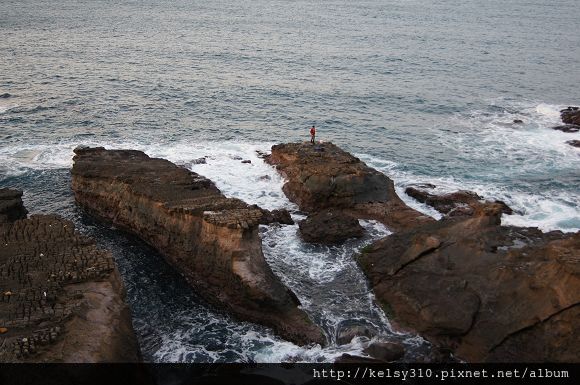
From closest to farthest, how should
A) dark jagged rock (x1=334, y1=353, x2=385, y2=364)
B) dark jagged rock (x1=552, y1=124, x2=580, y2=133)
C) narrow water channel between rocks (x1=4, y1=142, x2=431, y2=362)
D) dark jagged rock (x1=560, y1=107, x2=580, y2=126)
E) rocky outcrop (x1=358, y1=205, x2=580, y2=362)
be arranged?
rocky outcrop (x1=358, y1=205, x2=580, y2=362)
dark jagged rock (x1=334, y1=353, x2=385, y2=364)
narrow water channel between rocks (x1=4, y1=142, x2=431, y2=362)
dark jagged rock (x1=552, y1=124, x2=580, y2=133)
dark jagged rock (x1=560, y1=107, x2=580, y2=126)

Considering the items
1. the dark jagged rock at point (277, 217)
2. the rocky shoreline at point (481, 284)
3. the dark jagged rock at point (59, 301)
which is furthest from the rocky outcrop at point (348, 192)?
the dark jagged rock at point (59, 301)

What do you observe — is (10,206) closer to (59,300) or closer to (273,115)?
(59,300)

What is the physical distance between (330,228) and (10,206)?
17432 millimetres

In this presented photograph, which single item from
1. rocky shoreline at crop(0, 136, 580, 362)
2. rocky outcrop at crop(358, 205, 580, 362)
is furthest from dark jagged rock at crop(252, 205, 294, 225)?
rocky outcrop at crop(358, 205, 580, 362)

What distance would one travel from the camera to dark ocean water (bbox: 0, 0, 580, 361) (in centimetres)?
2564

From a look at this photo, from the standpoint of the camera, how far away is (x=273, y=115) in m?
52.9

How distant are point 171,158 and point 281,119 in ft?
47.2

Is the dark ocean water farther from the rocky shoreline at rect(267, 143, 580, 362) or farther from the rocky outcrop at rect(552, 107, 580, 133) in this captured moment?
the rocky shoreline at rect(267, 143, 580, 362)

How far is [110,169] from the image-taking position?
3309cm

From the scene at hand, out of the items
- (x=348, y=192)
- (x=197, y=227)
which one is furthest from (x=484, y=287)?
(x=197, y=227)

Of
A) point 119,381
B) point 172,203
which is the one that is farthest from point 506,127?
point 119,381

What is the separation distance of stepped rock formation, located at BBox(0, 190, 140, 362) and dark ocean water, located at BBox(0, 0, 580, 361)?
105 inches

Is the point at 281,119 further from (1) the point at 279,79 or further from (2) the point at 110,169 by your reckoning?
(2) the point at 110,169

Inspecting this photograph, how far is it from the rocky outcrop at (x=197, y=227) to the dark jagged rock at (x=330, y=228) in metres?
3.12
